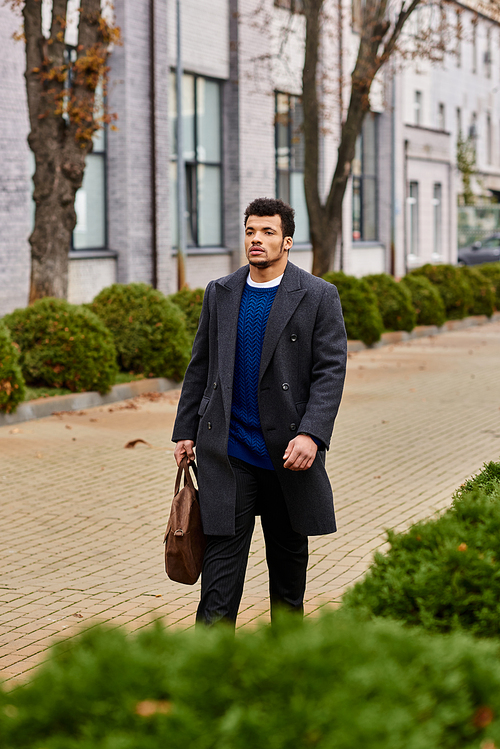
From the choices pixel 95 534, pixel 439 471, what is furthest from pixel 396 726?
pixel 439 471

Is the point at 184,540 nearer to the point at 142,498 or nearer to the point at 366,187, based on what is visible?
the point at 142,498

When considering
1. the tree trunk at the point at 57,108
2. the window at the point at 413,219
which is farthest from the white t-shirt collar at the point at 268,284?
the window at the point at 413,219

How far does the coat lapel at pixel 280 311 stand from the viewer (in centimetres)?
426

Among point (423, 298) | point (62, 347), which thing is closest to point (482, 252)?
point (423, 298)

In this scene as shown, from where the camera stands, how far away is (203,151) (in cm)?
2395

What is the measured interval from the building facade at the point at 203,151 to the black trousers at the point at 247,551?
13543 mm

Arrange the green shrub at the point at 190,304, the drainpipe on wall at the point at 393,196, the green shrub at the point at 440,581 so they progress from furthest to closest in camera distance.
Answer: the drainpipe on wall at the point at 393,196, the green shrub at the point at 190,304, the green shrub at the point at 440,581

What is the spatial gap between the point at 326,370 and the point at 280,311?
28cm

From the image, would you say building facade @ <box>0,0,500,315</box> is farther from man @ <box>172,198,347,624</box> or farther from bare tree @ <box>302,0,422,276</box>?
man @ <box>172,198,347,624</box>

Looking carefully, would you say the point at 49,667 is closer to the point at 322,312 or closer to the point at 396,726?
the point at 396,726

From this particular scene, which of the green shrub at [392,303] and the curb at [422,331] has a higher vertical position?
the green shrub at [392,303]

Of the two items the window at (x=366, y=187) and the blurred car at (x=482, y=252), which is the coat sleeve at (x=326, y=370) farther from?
the blurred car at (x=482, y=252)

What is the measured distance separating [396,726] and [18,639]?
365 cm

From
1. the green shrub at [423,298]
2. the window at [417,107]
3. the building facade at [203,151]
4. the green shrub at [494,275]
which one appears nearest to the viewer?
the building facade at [203,151]
